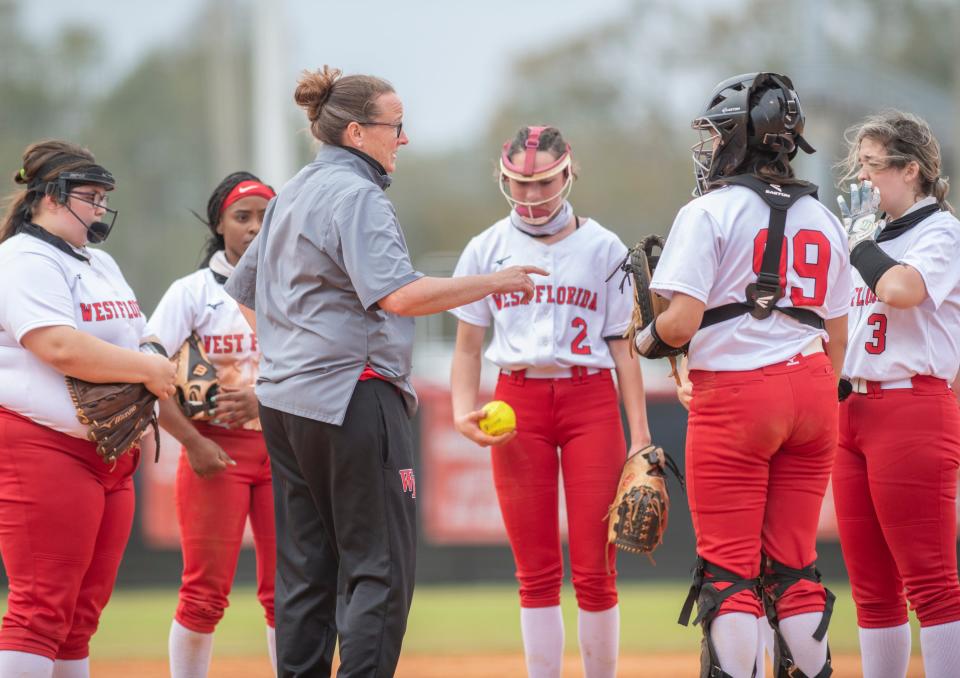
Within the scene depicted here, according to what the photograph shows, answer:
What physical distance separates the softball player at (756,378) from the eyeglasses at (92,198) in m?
2.19

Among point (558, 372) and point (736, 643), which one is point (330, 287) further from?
point (736, 643)

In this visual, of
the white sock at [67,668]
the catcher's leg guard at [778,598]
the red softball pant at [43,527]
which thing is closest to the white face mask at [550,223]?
the catcher's leg guard at [778,598]

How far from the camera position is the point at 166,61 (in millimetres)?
34188

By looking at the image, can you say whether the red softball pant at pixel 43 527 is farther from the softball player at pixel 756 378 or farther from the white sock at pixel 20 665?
the softball player at pixel 756 378

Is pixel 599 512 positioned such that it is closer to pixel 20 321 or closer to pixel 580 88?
pixel 20 321

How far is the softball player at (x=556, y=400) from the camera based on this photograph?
4.97 meters

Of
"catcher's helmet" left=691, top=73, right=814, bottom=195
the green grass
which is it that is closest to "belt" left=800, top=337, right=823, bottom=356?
"catcher's helmet" left=691, top=73, right=814, bottom=195

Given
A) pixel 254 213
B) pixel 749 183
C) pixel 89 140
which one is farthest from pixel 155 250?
pixel 749 183

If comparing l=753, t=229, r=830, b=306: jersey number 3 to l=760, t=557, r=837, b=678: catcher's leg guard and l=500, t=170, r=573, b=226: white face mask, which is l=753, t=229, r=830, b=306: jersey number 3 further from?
l=500, t=170, r=573, b=226: white face mask

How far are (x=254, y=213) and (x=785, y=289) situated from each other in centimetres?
245

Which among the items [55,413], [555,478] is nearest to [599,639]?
[555,478]

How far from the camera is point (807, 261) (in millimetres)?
4129

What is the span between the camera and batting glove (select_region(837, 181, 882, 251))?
464 cm

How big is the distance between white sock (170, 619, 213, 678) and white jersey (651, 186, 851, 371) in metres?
2.48
